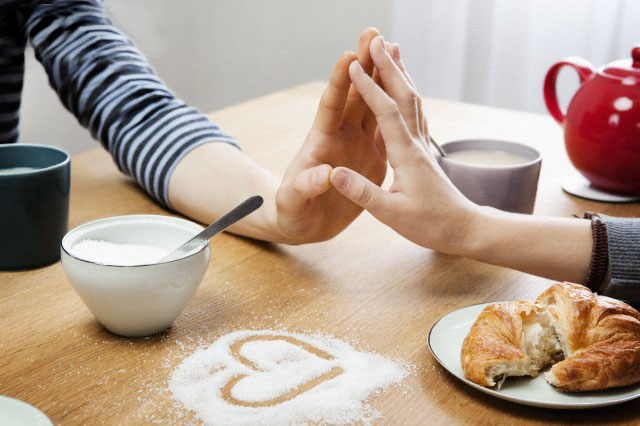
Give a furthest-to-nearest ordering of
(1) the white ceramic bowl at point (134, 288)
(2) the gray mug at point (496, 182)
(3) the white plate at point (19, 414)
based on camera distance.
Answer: (2) the gray mug at point (496, 182) → (1) the white ceramic bowl at point (134, 288) → (3) the white plate at point (19, 414)

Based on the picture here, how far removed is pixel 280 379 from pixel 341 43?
97.4 inches

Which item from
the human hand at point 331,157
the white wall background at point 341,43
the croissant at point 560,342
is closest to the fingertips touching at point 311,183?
the human hand at point 331,157

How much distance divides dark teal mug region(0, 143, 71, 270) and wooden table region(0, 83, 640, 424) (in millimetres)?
18

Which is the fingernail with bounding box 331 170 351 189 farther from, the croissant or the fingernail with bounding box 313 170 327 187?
the croissant

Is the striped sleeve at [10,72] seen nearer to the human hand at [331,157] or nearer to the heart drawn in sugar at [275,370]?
the human hand at [331,157]

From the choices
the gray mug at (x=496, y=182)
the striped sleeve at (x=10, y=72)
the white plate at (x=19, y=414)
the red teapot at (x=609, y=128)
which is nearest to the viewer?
the white plate at (x=19, y=414)

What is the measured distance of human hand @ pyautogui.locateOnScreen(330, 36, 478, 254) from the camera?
30.8 inches

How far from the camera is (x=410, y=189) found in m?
0.79

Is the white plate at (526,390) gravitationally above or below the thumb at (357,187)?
below

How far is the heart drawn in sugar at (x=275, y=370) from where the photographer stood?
63 centimetres

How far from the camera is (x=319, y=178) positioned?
2.64 ft

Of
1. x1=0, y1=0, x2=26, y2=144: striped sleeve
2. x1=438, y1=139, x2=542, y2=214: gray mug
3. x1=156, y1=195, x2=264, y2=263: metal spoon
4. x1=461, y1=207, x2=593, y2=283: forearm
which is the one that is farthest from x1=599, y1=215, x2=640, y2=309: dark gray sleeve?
x1=0, y1=0, x2=26, y2=144: striped sleeve

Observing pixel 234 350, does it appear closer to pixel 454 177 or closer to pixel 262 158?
pixel 454 177

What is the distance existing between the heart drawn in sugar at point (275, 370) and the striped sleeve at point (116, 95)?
1.23 ft
